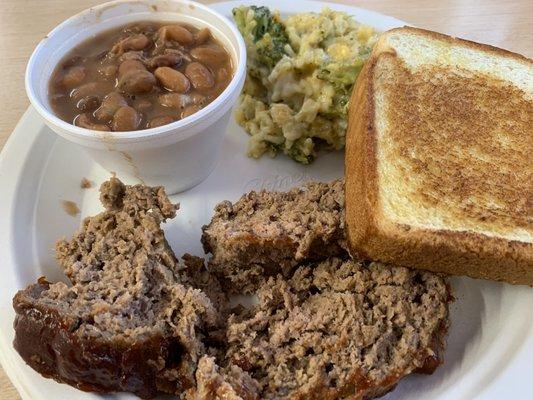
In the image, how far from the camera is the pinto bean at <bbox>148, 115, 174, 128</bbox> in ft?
6.49

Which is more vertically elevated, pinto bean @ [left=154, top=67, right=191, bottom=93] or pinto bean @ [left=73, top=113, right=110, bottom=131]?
pinto bean @ [left=154, top=67, right=191, bottom=93]

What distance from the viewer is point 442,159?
192 cm

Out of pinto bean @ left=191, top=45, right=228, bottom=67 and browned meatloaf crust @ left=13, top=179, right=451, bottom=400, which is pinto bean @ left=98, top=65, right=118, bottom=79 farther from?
browned meatloaf crust @ left=13, top=179, right=451, bottom=400

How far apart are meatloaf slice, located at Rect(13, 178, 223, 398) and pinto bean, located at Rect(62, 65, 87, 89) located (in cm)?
58

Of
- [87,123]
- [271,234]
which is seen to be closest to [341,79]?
[271,234]

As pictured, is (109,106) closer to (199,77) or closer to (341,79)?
(199,77)

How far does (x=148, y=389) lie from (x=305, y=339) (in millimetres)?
499

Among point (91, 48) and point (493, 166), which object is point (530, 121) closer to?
point (493, 166)

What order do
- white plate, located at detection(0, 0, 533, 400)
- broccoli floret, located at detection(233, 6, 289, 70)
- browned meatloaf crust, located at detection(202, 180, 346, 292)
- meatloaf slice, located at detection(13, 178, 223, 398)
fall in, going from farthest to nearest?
broccoli floret, located at detection(233, 6, 289, 70) → browned meatloaf crust, located at detection(202, 180, 346, 292) → white plate, located at detection(0, 0, 533, 400) → meatloaf slice, located at detection(13, 178, 223, 398)

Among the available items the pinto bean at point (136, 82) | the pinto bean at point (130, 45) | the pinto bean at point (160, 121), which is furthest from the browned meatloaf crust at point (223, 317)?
the pinto bean at point (130, 45)

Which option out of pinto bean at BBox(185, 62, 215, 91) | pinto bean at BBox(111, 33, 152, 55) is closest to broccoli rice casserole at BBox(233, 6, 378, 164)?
pinto bean at BBox(185, 62, 215, 91)

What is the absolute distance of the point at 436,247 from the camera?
1725 mm

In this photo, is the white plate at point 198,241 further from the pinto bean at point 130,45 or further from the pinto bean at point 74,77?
the pinto bean at point 130,45

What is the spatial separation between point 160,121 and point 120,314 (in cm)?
74
